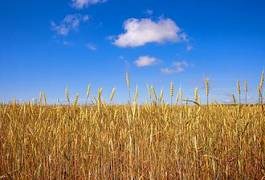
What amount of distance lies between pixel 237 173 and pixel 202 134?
0.60m

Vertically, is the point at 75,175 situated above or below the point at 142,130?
below

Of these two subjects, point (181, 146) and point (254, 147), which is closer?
point (181, 146)

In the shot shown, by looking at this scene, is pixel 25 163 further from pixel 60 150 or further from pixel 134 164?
pixel 134 164

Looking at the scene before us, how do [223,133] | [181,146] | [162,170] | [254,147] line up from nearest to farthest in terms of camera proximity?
1. [162,170]
2. [181,146]
3. [254,147]
4. [223,133]

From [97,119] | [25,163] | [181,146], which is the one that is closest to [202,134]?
[181,146]

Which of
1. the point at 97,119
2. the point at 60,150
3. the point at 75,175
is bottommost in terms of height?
the point at 75,175

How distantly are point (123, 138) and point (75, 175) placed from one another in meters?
0.77

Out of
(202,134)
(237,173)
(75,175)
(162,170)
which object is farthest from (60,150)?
(237,173)

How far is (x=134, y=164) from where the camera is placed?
11.2 feet

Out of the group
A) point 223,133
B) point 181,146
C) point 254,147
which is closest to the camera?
point 181,146

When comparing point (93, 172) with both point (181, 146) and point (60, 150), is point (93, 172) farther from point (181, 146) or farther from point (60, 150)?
point (181, 146)

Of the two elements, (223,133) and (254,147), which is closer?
(254,147)

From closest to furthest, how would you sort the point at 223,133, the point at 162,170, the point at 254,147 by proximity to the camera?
the point at 162,170
the point at 254,147
the point at 223,133

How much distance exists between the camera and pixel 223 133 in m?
3.98
